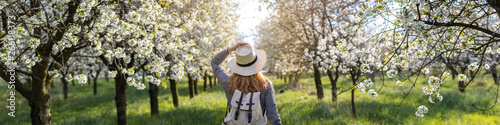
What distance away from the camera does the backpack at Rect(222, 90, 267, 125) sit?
9.60 ft

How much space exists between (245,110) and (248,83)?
0.99 ft

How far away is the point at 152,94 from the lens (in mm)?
9680

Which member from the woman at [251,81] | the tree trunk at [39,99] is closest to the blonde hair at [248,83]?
the woman at [251,81]

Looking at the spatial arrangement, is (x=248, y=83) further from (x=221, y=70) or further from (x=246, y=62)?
(x=221, y=70)

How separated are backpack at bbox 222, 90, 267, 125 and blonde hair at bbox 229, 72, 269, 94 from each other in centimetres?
6

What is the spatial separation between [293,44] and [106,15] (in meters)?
8.55

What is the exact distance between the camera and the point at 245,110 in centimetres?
296

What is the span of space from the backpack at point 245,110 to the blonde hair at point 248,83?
59 millimetres

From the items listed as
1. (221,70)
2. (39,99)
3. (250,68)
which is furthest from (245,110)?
(39,99)

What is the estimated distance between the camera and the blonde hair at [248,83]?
2.98 metres

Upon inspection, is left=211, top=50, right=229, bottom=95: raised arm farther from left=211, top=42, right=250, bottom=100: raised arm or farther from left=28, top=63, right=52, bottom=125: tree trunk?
left=28, top=63, right=52, bottom=125: tree trunk

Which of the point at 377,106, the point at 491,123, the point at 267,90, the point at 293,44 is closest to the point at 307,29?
the point at 293,44

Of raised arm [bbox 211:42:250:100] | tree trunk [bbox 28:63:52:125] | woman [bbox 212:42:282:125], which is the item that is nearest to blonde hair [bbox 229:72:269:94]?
woman [bbox 212:42:282:125]

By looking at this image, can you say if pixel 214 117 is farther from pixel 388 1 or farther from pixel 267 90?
pixel 388 1
